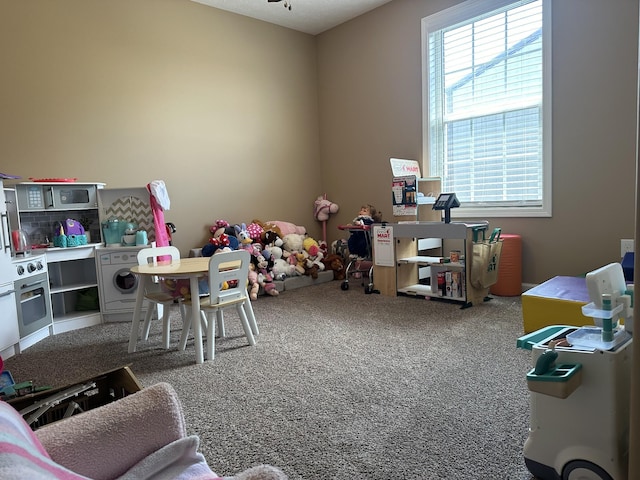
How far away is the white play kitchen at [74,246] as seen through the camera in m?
3.56

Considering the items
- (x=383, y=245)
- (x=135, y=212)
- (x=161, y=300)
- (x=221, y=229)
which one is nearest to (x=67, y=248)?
(x=135, y=212)

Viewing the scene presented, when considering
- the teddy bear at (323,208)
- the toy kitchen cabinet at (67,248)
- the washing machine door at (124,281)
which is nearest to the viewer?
the toy kitchen cabinet at (67,248)

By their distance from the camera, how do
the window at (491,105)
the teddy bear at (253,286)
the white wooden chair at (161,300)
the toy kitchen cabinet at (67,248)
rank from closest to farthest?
1. the white wooden chair at (161,300)
2. the toy kitchen cabinet at (67,248)
3. the window at (491,105)
4. the teddy bear at (253,286)

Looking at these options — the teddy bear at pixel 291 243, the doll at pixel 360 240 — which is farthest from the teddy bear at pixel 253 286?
the doll at pixel 360 240

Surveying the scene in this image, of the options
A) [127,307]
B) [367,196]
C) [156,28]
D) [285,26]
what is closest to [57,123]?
[156,28]

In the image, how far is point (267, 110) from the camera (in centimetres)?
575

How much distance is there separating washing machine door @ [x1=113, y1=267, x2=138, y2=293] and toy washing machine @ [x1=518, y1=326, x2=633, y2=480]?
3.59 meters

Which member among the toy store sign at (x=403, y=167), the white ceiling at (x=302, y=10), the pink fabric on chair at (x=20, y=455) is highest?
the white ceiling at (x=302, y=10)

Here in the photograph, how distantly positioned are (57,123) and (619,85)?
513 cm

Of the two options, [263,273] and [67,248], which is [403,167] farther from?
[67,248]

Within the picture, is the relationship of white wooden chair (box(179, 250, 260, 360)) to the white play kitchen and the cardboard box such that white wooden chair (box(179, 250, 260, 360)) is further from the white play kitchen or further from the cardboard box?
the white play kitchen

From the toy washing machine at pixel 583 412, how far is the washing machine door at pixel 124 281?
3586 mm

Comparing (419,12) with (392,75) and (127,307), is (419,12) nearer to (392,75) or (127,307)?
(392,75)

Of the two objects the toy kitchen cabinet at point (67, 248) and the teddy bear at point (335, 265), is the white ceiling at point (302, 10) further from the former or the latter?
the teddy bear at point (335, 265)
